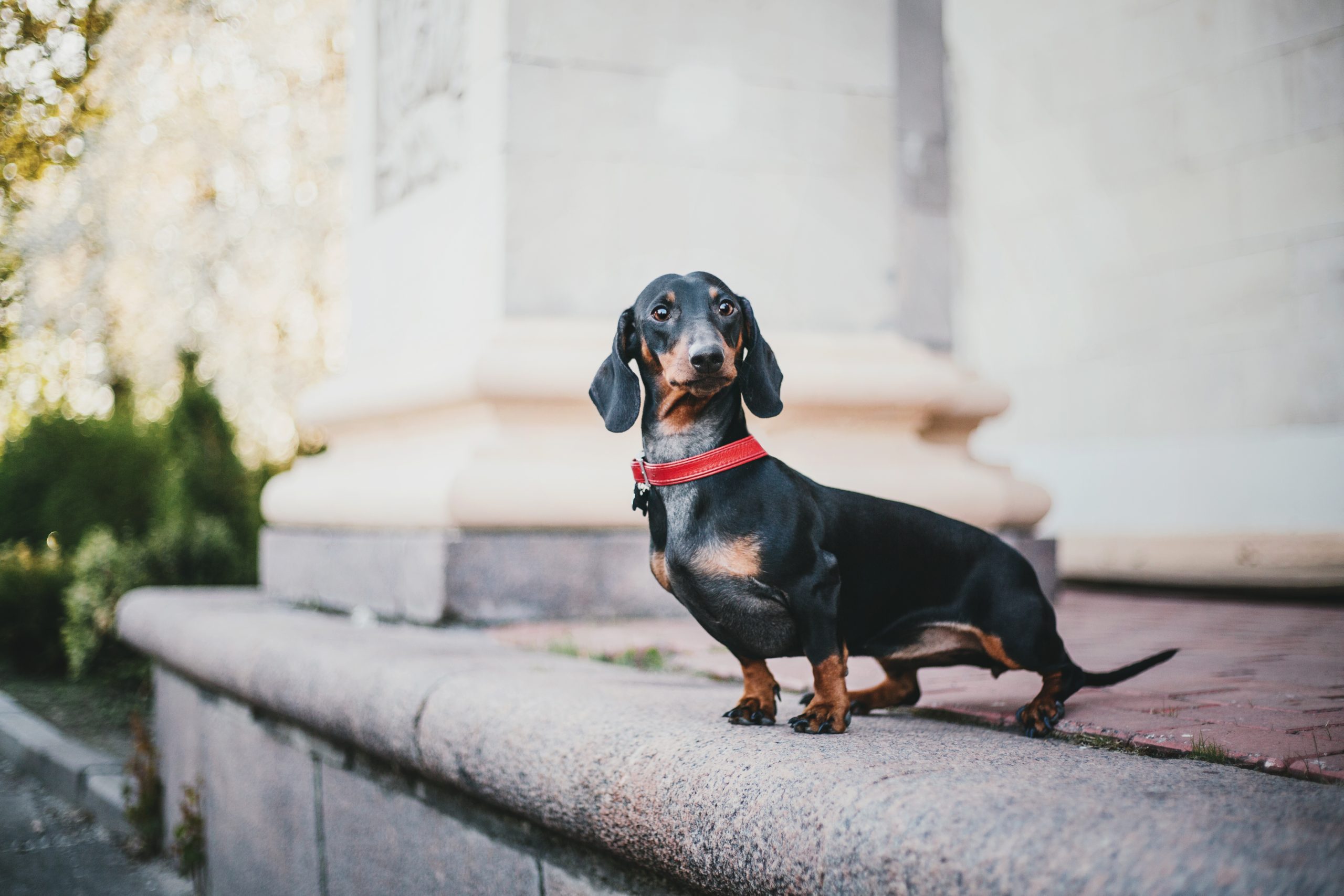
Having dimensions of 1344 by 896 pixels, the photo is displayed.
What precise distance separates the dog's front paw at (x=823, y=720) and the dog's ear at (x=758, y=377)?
491 mm

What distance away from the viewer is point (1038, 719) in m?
1.97

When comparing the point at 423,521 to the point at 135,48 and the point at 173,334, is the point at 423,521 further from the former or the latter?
the point at 173,334

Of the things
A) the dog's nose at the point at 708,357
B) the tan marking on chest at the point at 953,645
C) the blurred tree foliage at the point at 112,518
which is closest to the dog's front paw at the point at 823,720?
the tan marking on chest at the point at 953,645

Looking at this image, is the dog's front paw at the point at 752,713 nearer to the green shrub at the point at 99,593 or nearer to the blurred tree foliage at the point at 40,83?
the blurred tree foliage at the point at 40,83

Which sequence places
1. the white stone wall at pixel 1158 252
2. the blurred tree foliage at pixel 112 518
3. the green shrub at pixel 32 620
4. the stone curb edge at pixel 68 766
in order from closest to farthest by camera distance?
1. the stone curb edge at pixel 68 766
2. the white stone wall at pixel 1158 252
3. the blurred tree foliage at pixel 112 518
4. the green shrub at pixel 32 620

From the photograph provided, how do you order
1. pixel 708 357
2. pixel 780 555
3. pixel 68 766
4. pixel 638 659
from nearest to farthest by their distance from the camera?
pixel 708 357 → pixel 780 555 → pixel 638 659 → pixel 68 766

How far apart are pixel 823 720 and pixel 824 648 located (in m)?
0.13

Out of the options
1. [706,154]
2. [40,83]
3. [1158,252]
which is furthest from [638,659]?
[1158,252]

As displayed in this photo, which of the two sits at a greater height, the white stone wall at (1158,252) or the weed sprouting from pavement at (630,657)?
the white stone wall at (1158,252)

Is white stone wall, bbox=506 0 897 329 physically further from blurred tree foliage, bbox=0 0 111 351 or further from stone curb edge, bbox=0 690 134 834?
stone curb edge, bbox=0 690 134 834

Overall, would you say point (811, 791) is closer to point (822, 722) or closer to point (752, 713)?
point (822, 722)

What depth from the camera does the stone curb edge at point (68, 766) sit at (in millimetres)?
4969

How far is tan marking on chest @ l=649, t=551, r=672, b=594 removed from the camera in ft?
6.41

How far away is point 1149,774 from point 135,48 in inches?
415
